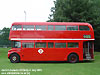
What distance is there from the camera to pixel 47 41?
48.4 feet

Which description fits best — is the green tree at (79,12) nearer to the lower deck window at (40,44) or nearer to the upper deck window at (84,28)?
the upper deck window at (84,28)

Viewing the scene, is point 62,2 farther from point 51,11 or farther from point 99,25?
point 51,11

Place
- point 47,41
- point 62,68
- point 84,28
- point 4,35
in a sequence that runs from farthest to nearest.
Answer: point 4,35 → point 84,28 → point 47,41 → point 62,68

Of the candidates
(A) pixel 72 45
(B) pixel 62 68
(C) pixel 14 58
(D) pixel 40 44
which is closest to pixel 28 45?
(D) pixel 40 44

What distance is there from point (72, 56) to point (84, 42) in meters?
1.79

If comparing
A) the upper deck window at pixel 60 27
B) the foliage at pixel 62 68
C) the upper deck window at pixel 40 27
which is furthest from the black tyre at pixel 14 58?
the upper deck window at pixel 60 27

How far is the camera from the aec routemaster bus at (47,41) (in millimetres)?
14680

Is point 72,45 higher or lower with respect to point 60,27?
lower

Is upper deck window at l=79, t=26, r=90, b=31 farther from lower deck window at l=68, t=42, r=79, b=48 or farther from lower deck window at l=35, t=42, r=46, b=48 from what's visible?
lower deck window at l=35, t=42, r=46, b=48

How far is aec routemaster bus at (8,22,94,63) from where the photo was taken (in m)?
14.7

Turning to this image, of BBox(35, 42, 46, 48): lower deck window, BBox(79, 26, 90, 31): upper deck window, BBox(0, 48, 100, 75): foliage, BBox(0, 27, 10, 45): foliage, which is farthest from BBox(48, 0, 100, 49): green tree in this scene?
BBox(0, 27, 10, 45): foliage

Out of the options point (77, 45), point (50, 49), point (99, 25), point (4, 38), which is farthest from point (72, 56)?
point (4, 38)

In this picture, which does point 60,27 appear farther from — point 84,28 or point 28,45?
point 28,45

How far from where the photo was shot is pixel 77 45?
14.9 metres
